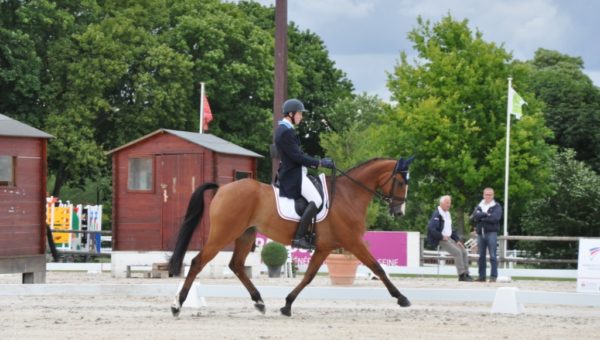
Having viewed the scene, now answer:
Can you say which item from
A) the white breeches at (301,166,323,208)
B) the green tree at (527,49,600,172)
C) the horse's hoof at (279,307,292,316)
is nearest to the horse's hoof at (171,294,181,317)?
the horse's hoof at (279,307,292,316)

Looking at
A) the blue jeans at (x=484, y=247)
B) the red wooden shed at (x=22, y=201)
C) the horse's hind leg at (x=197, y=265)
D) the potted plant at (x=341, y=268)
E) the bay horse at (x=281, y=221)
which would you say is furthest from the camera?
the blue jeans at (x=484, y=247)

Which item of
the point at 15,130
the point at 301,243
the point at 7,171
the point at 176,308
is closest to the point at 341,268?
the point at 7,171

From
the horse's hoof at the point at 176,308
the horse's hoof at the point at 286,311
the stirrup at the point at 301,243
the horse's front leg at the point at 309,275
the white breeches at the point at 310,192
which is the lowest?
the horse's hoof at the point at 286,311

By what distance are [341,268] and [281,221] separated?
766 cm

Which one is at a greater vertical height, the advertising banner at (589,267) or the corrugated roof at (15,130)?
the corrugated roof at (15,130)

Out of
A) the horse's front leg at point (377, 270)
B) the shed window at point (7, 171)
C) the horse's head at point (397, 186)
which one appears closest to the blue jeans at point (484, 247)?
the horse's head at point (397, 186)

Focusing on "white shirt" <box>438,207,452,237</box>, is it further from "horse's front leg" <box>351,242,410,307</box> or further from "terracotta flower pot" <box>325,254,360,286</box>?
"horse's front leg" <box>351,242,410,307</box>

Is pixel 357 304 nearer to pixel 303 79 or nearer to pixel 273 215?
pixel 273 215

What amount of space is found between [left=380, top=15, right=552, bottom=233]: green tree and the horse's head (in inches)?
1136

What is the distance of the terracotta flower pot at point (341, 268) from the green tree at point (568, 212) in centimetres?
1281

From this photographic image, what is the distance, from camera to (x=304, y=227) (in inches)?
539

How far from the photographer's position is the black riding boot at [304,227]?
13664 mm

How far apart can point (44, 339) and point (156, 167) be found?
1407 cm

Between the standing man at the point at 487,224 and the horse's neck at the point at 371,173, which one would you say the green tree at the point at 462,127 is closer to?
the standing man at the point at 487,224
